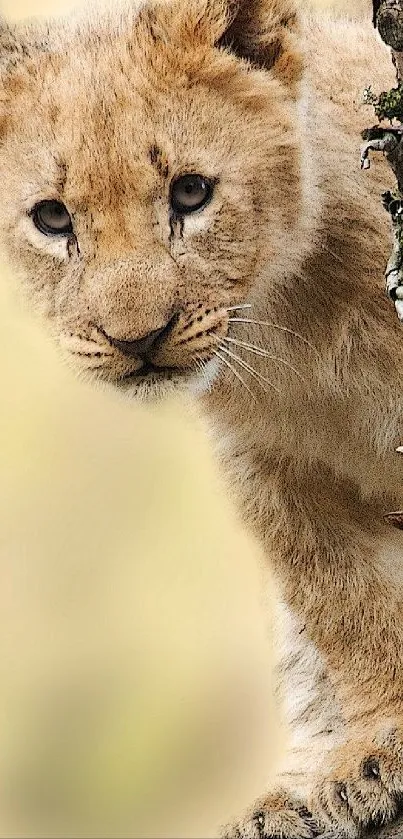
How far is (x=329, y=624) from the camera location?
82.4 inches

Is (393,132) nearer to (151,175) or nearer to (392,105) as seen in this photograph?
(392,105)

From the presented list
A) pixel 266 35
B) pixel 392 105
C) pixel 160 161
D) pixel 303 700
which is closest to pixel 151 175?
pixel 160 161

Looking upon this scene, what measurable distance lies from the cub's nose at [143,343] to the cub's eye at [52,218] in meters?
0.15

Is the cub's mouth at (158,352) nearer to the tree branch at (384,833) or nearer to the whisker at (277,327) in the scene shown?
A: the whisker at (277,327)

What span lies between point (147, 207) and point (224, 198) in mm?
109

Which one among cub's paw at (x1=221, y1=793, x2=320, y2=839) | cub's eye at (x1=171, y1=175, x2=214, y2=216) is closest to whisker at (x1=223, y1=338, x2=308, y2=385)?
cub's eye at (x1=171, y1=175, x2=214, y2=216)

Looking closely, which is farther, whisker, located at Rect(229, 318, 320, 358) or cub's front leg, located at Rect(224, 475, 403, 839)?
cub's front leg, located at Rect(224, 475, 403, 839)

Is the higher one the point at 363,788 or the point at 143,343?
the point at 143,343

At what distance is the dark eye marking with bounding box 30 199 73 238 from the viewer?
5.35 feet

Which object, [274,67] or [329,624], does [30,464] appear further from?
[274,67]

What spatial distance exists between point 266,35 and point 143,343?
1.35 ft

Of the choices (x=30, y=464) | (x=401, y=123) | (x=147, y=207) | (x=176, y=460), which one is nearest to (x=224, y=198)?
(x=147, y=207)

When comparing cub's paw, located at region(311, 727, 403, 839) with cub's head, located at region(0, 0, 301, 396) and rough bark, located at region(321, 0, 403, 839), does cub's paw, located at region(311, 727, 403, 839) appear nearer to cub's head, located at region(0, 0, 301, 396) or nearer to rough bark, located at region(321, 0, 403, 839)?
cub's head, located at region(0, 0, 301, 396)

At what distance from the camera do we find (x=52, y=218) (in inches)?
65.0
